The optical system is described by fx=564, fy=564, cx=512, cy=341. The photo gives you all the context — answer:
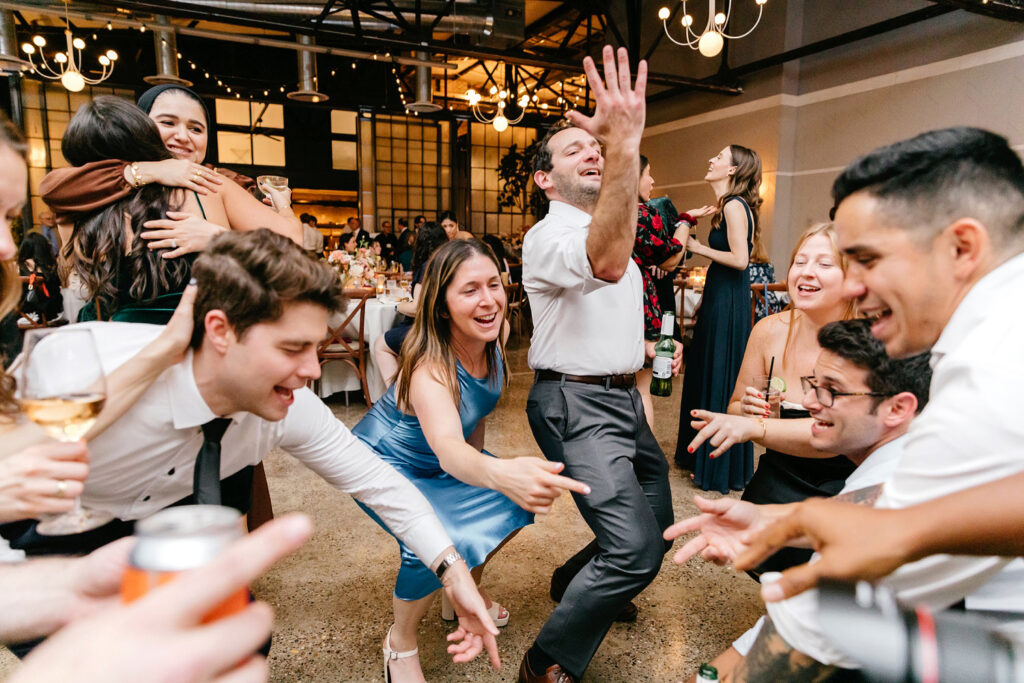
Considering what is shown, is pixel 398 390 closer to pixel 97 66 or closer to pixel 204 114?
pixel 204 114

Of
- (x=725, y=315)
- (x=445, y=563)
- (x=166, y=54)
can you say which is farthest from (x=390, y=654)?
(x=166, y=54)

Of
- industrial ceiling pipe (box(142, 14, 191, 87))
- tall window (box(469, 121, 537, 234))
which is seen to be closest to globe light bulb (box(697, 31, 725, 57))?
industrial ceiling pipe (box(142, 14, 191, 87))

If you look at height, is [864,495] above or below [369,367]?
above

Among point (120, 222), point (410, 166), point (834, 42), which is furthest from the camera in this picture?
point (410, 166)

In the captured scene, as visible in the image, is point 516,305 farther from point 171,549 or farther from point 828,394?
point 171,549

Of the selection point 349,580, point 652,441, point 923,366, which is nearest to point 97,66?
point 349,580

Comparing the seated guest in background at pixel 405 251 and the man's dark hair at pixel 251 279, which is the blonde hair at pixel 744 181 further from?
the seated guest in background at pixel 405 251

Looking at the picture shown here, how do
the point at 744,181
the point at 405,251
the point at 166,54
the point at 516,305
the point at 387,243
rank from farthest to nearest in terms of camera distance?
the point at 387,243
the point at 405,251
the point at 166,54
the point at 516,305
the point at 744,181

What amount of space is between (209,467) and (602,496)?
105 centimetres

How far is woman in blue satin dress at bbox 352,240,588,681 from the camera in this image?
1.68 meters

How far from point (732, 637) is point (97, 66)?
41.9 ft

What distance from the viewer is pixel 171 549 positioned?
38 cm

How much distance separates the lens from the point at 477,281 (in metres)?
1.92

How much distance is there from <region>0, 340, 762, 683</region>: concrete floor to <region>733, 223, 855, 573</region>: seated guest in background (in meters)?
0.44
